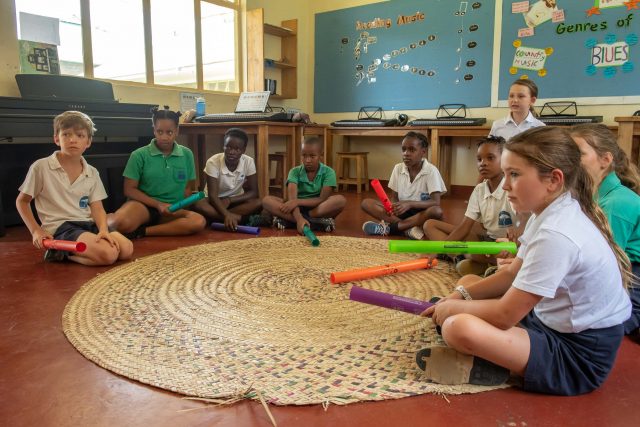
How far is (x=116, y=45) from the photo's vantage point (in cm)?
393

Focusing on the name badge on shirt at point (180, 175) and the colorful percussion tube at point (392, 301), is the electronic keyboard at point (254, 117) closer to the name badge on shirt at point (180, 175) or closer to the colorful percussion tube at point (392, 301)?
the name badge on shirt at point (180, 175)

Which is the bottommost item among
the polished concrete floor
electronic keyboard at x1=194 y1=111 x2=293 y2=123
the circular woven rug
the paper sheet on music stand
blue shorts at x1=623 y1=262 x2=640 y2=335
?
the polished concrete floor

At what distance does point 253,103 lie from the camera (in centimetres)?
381

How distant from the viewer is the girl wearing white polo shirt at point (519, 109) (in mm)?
2668

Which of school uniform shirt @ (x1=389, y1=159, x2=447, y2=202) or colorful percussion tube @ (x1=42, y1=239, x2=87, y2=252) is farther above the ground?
school uniform shirt @ (x1=389, y1=159, x2=447, y2=202)

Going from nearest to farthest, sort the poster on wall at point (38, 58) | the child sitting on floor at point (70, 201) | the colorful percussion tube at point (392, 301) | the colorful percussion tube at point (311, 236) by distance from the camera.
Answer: the colorful percussion tube at point (392, 301) → the child sitting on floor at point (70, 201) → the colorful percussion tube at point (311, 236) → the poster on wall at point (38, 58)

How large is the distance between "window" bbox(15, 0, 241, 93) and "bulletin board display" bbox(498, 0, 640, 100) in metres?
2.63

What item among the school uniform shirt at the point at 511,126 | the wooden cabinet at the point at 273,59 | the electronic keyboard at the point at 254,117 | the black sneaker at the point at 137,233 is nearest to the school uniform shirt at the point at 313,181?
the electronic keyboard at the point at 254,117

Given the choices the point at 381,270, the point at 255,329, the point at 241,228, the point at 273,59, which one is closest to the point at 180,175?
the point at 241,228

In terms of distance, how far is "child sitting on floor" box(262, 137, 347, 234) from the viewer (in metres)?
2.74

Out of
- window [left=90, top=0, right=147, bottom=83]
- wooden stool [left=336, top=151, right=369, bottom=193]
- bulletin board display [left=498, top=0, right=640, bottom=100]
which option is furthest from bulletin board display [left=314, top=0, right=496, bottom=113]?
window [left=90, top=0, right=147, bottom=83]

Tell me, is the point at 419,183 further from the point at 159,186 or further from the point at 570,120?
the point at 570,120

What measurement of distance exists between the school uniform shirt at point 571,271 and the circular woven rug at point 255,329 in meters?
0.25

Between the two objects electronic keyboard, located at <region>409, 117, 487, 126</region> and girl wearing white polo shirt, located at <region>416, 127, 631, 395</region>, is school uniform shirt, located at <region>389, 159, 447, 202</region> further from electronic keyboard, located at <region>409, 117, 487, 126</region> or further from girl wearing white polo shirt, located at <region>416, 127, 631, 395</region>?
electronic keyboard, located at <region>409, 117, 487, 126</region>
